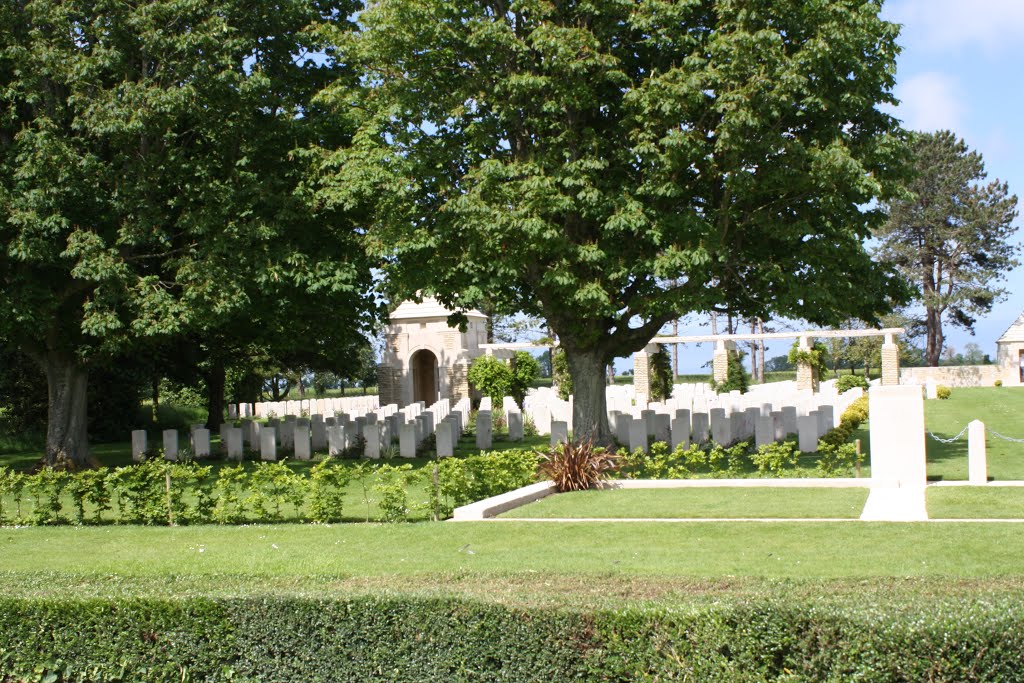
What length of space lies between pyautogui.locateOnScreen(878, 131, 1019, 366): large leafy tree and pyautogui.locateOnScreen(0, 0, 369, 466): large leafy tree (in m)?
45.8

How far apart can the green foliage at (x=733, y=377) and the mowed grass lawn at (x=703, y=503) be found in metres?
26.7

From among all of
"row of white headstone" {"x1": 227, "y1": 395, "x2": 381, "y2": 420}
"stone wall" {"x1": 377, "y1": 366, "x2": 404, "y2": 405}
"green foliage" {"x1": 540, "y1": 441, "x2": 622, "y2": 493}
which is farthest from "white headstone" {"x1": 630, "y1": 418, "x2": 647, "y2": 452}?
"row of white headstone" {"x1": 227, "y1": 395, "x2": 381, "y2": 420}

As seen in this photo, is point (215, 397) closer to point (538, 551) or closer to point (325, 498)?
point (325, 498)

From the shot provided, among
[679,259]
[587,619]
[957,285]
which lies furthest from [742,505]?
[957,285]

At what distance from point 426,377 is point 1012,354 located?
3678cm

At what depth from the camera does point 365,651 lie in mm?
6555

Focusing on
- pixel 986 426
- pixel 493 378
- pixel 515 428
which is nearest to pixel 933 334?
pixel 986 426

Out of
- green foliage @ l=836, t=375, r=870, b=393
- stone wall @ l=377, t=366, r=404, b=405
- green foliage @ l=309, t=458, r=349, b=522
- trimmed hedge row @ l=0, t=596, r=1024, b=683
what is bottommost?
trimmed hedge row @ l=0, t=596, r=1024, b=683

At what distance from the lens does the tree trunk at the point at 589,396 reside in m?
18.1

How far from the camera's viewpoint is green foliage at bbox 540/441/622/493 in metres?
13.3

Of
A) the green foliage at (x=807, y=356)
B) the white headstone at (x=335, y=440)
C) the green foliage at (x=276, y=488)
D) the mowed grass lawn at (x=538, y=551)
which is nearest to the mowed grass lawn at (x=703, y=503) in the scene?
Result: the mowed grass lawn at (x=538, y=551)

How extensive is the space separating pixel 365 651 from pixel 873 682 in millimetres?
3109

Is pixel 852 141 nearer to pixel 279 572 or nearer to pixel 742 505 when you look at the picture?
pixel 742 505

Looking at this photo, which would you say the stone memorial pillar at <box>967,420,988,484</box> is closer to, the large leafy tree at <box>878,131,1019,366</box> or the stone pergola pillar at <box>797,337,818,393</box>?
the stone pergola pillar at <box>797,337,818,393</box>
